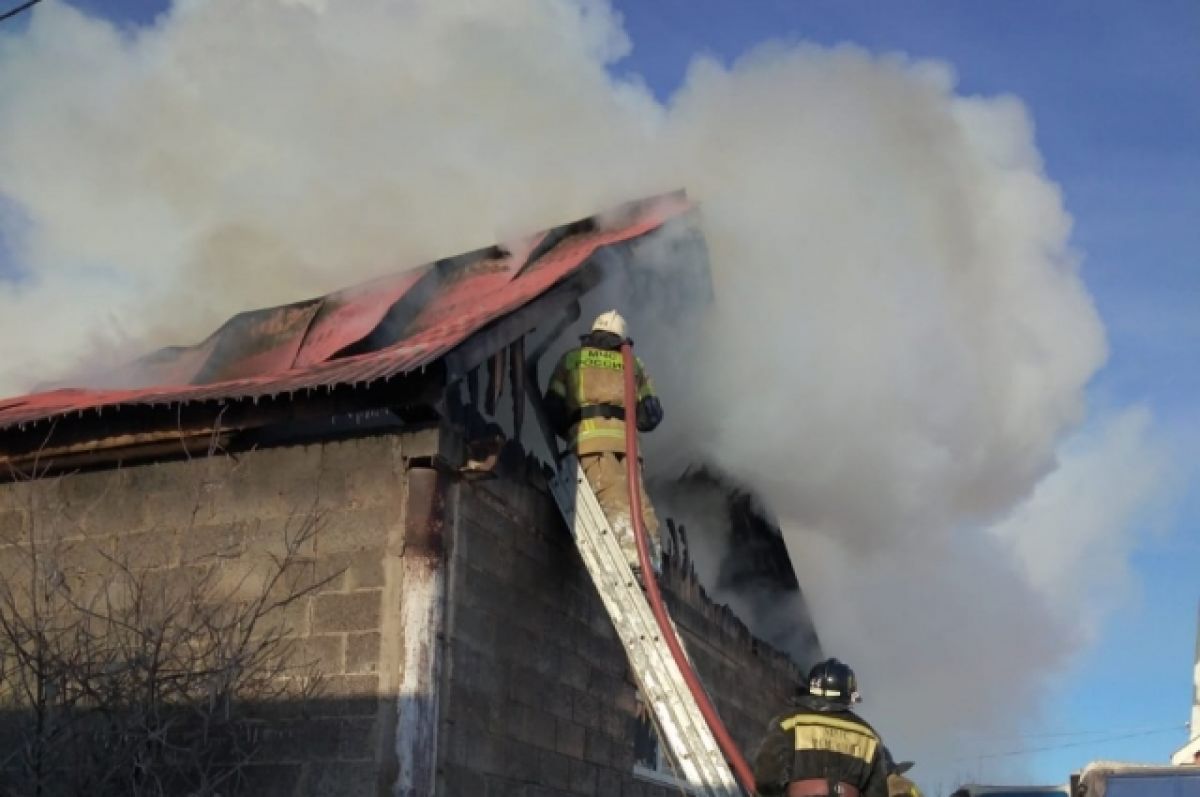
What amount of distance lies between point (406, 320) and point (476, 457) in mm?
1519

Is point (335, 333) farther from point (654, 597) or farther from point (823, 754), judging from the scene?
point (823, 754)

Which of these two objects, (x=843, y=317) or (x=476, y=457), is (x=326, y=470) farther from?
(x=843, y=317)

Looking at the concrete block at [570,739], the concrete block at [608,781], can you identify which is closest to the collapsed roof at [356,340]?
the concrete block at [570,739]

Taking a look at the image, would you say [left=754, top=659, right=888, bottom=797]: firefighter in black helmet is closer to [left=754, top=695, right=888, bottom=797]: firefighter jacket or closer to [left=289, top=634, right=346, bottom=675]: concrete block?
[left=754, top=695, right=888, bottom=797]: firefighter jacket

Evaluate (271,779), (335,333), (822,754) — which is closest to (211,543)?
(271,779)

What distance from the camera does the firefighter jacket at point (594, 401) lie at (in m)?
6.82

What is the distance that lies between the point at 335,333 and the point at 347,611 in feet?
6.21

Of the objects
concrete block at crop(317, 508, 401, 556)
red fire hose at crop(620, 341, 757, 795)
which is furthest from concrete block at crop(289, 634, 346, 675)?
red fire hose at crop(620, 341, 757, 795)

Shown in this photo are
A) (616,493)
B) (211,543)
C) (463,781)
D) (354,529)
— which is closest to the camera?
(463,781)

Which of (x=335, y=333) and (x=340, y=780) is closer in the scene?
(x=340, y=780)

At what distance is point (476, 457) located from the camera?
618 centimetres

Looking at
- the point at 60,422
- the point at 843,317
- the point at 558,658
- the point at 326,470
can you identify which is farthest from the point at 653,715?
the point at 843,317

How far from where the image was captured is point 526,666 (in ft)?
21.7

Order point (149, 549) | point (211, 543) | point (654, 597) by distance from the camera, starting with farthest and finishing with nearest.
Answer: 1. point (149, 549)
2. point (211, 543)
3. point (654, 597)
